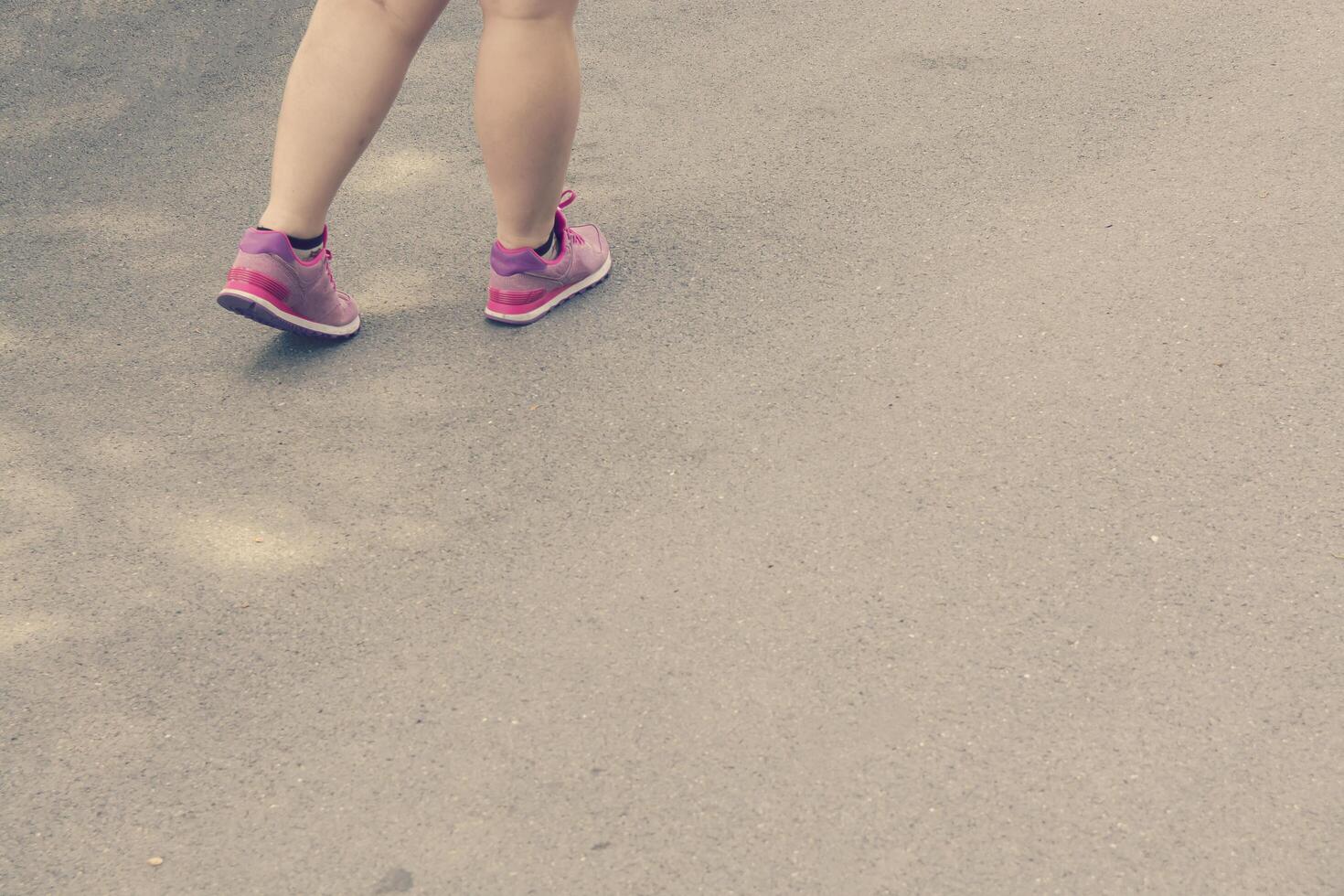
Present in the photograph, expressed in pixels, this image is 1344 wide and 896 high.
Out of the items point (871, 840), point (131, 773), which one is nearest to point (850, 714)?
point (871, 840)

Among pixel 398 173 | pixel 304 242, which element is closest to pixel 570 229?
pixel 304 242

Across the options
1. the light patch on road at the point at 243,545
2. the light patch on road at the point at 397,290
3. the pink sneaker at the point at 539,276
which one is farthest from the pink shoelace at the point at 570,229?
the light patch on road at the point at 243,545

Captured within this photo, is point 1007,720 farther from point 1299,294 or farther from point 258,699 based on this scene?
point 1299,294

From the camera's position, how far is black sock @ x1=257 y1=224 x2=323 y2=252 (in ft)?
8.16

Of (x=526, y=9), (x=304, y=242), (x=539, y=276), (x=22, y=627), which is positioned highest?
(x=526, y=9)

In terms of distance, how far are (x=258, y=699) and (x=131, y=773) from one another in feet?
0.63

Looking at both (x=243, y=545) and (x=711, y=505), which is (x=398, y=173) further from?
(x=711, y=505)

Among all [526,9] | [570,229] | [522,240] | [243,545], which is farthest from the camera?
[570,229]

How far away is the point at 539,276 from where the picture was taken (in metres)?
2.66

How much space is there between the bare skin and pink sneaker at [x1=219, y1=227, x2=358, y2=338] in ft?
0.19

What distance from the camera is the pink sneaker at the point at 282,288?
242 cm

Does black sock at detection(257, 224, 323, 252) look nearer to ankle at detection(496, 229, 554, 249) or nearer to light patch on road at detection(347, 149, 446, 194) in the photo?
ankle at detection(496, 229, 554, 249)

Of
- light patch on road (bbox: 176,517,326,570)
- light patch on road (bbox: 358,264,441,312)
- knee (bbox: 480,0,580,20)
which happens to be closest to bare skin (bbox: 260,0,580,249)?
knee (bbox: 480,0,580,20)

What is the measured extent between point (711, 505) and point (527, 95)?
32.4 inches
